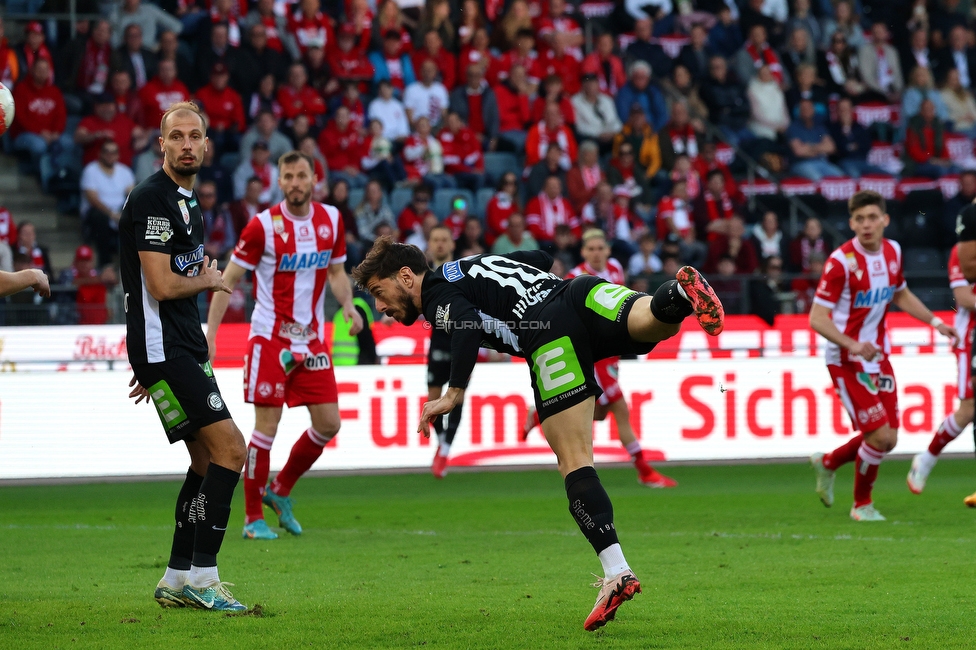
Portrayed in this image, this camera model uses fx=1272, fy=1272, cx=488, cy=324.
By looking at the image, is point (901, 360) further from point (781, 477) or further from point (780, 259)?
point (780, 259)

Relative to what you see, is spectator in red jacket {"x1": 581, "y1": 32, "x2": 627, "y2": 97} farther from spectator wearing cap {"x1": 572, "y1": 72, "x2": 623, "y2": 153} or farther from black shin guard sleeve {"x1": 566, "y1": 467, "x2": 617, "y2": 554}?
black shin guard sleeve {"x1": 566, "y1": 467, "x2": 617, "y2": 554}

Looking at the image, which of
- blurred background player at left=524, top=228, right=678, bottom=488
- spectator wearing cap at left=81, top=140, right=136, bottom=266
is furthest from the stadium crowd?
blurred background player at left=524, top=228, right=678, bottom=488

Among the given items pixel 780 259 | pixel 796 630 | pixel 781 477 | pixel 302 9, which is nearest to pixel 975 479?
pixel 781 477

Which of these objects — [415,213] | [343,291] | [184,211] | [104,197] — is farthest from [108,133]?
[184,211]

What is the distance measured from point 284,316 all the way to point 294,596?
2984 millimetres

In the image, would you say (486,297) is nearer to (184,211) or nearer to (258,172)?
(184,211)

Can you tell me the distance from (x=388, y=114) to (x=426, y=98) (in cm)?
75

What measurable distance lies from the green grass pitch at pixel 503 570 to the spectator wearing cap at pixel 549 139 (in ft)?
26.8

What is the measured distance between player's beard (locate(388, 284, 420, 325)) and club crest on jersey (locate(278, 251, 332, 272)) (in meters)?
3.04

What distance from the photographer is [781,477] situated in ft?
41.5

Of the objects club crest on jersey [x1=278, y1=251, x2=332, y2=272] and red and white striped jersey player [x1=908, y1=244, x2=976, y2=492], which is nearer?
club crest on jersey [x1=278, y1=251, x2=332, y2=272]

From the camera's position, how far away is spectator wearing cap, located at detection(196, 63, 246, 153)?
59.6ft

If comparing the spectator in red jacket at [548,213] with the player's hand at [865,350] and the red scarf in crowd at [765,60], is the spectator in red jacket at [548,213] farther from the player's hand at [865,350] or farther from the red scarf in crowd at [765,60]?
the player's hand at [865,350]

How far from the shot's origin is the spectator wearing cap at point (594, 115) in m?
20.1
